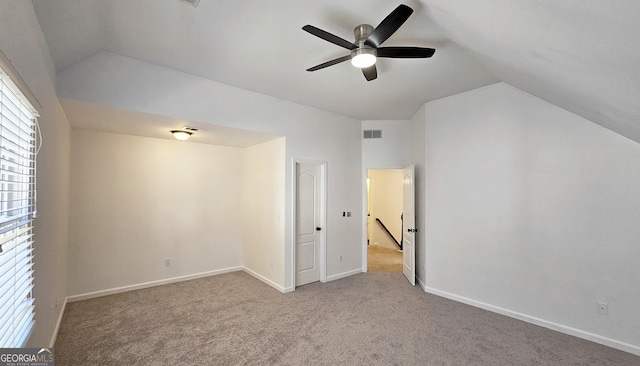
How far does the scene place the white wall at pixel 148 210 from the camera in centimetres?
386

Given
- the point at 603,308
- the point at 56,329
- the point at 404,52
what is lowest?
the point at 56,329

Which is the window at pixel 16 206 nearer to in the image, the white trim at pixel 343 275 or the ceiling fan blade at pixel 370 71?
the ceiling fan blade at pixel 370 71

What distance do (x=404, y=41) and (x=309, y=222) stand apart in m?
3.08

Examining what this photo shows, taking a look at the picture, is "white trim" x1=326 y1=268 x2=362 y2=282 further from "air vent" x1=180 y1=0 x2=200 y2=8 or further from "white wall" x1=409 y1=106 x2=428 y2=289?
"air vent" x1=180 y1=0 x2=200 y2=8

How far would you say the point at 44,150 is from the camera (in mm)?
2191

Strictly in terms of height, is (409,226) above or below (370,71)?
below

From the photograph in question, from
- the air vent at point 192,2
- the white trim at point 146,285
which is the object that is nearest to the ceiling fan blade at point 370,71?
the air vent at point 192,2

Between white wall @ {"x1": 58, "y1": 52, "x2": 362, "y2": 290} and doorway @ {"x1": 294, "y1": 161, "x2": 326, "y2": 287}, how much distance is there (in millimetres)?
152

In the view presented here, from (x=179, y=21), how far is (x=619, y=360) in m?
5.04

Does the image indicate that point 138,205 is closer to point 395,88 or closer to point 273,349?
point 273,349

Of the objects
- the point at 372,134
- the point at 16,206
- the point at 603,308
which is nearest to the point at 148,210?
the point at 16,206

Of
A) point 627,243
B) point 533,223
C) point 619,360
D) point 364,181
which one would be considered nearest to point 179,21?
point 364,181

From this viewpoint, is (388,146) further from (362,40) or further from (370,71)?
(362,40)

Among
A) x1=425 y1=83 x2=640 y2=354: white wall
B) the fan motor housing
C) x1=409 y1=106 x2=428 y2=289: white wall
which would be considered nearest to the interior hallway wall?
x1=409 y1=106 x2=428 y2=289: white wall
